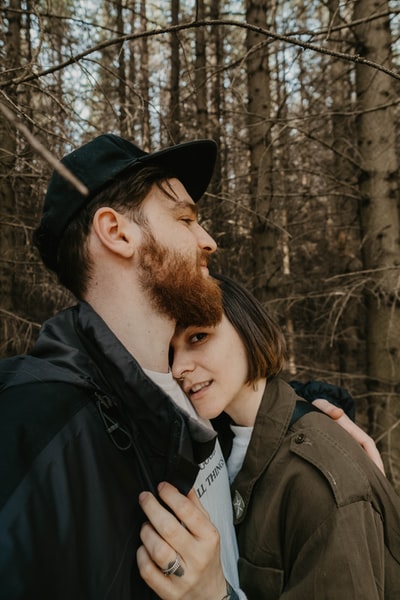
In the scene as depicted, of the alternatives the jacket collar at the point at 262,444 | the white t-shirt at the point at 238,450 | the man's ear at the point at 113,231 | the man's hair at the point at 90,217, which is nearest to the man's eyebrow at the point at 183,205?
the man's hair at the point at 90,217

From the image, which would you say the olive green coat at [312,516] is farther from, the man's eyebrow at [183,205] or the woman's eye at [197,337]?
the man's eyebrow at [183,205]

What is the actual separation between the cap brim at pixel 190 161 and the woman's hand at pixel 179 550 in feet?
4.02

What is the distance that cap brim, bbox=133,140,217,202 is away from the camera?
1672 millimetres

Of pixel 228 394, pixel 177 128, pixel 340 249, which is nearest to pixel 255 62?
pixel 177 128

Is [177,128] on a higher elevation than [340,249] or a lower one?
higher

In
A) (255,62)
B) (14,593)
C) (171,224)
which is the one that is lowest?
(14,593)

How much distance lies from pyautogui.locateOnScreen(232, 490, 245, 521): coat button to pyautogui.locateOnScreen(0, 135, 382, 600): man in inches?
1.6

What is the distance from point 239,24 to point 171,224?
73 cm

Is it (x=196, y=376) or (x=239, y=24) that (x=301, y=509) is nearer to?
(x=196, y=376)

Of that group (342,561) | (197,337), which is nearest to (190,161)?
(197,337)

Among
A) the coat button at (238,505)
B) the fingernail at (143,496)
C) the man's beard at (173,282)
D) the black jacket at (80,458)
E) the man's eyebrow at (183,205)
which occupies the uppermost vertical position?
the man's eyebrow at (183,205)

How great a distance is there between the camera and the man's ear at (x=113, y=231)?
1.52m

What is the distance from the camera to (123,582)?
99 cm

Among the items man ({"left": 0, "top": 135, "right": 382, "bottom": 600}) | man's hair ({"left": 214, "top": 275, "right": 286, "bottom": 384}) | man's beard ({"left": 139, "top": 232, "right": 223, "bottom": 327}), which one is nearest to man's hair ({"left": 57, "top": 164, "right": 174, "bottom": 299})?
man ({"left": 0, "top": 135, "right": 382, "bottom": 600})
